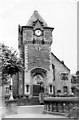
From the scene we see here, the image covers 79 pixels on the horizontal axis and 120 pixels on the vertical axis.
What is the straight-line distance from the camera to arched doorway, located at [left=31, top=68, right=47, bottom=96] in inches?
1774

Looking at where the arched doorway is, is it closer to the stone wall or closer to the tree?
the stone wall

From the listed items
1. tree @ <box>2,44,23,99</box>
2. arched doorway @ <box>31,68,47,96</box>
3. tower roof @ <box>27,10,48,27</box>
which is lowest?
arched doorway @ <box>31,68,47,96</box>

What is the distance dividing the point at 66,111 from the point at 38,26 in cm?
2713

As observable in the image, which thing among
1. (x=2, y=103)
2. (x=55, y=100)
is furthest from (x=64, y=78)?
(x=55, y=100)

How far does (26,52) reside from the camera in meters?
45.3

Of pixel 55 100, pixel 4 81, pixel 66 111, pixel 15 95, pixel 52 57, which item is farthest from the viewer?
pixel 52 57

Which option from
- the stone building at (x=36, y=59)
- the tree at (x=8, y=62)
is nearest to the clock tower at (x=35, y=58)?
the stone building at (x=36, y=59)

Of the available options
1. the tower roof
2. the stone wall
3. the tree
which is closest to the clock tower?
the tower roof

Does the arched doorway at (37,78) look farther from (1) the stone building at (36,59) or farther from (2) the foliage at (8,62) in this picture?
(2) the foliage at (8,62)

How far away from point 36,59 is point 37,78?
3.33 m

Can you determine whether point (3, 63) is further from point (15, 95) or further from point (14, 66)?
point (15, 95)

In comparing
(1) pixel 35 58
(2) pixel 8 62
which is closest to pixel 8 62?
(2) pixel 8 62

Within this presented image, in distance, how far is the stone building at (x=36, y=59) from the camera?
147 feet

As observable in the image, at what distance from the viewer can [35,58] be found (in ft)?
149
